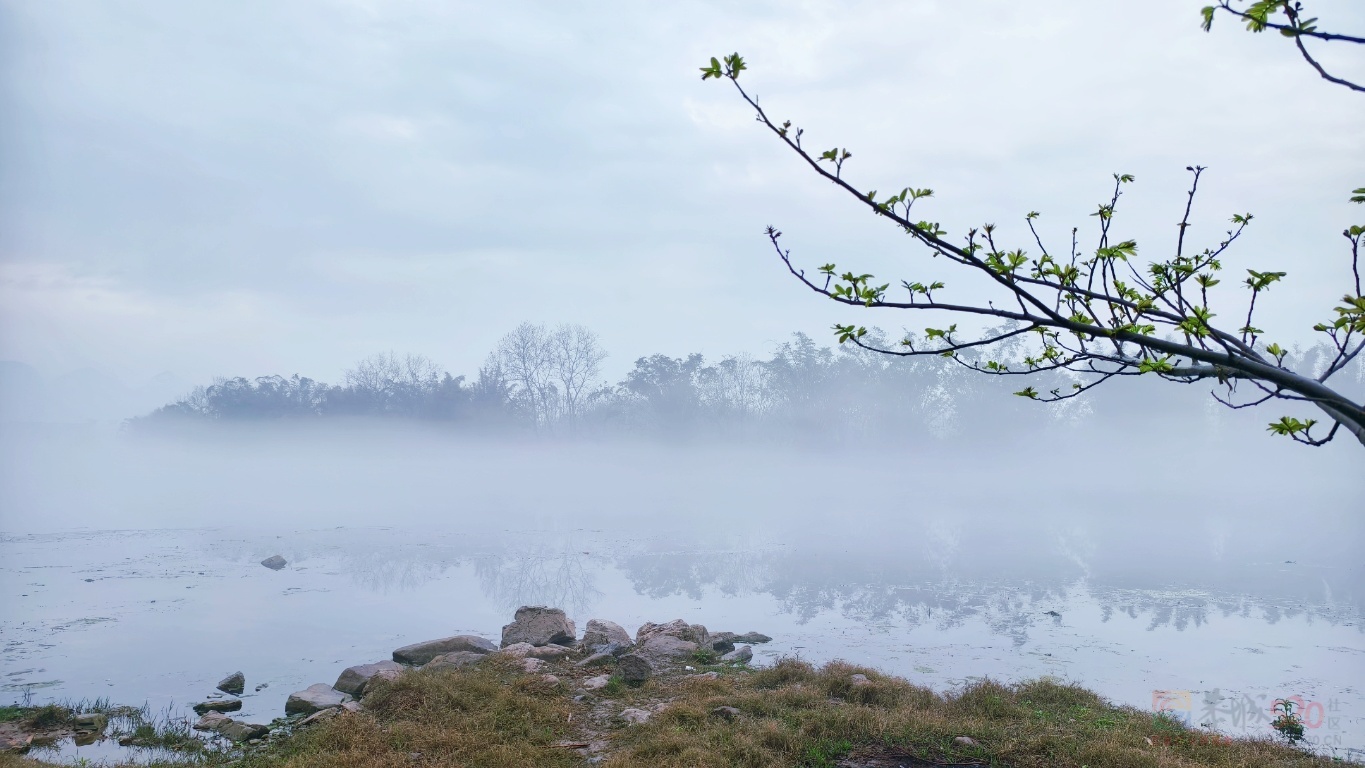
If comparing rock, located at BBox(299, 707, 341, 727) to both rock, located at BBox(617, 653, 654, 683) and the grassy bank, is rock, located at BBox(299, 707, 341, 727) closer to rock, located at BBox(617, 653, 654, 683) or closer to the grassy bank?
the grassy bank

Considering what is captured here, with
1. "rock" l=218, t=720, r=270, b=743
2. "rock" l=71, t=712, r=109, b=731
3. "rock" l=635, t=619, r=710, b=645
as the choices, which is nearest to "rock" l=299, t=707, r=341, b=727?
"rock" l=218, t=720, r=270, b=743

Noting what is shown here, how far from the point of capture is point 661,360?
156 ft

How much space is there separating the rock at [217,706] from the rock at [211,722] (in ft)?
1.09

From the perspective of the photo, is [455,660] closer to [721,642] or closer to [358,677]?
[358,677]

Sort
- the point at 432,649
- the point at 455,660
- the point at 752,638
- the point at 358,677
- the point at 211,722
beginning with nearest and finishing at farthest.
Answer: the point at 211,722 < the point at 358,677 < the point at 455,660 < the point at 432,649 < the point at 752,638

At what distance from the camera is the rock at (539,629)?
994cm

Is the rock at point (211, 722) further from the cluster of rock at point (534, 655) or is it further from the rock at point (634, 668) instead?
the rock at point (634, 668)

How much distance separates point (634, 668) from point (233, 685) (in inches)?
164

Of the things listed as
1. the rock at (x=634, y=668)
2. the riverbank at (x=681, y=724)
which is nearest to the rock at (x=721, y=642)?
the riverbank at (x=681, y=724)

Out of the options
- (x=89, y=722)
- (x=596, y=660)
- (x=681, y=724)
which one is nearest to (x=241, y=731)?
(x=89, y=722)

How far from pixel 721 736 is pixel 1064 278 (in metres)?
4.19

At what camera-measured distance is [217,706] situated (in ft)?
25.3

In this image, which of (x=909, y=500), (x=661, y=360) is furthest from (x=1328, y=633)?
(x=661, y=360)

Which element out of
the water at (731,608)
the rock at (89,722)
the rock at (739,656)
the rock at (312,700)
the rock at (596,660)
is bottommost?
the water at (731,608)
